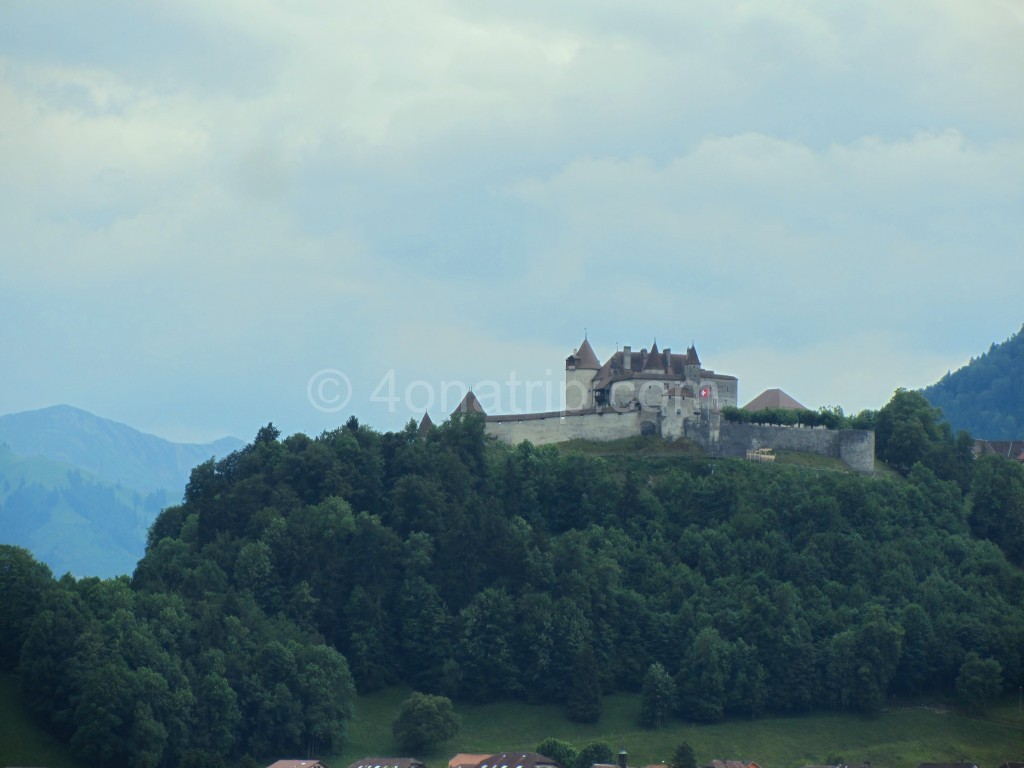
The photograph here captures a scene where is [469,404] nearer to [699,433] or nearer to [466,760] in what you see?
[699,433]

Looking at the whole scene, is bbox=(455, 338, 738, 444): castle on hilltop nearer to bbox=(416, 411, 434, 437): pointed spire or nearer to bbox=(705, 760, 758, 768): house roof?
bbox=(416, 411, 434, 437): pointed spire

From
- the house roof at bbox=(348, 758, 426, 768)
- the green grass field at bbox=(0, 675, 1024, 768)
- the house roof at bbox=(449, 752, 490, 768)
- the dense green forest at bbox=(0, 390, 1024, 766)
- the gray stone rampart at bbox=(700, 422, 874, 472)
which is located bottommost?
the house roof at bbox=(348, 758, 426, 768)

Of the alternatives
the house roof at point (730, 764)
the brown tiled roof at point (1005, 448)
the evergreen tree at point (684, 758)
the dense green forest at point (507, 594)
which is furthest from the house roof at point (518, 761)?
the brown tiled roof at point (1005, 448)

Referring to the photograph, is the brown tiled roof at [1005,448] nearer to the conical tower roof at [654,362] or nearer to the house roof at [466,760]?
the conical tower roof at [654,362]

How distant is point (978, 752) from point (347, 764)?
32.3 metres

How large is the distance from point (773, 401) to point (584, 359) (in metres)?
14.0

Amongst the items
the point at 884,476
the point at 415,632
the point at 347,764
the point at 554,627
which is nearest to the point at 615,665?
the point at 554,627

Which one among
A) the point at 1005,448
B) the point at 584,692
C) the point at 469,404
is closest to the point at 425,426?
the point at 469,404

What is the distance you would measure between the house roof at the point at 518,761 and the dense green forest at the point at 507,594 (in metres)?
9.45

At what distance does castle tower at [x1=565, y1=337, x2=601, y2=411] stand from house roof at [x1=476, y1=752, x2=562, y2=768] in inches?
1532

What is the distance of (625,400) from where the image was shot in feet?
391

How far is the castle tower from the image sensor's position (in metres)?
122

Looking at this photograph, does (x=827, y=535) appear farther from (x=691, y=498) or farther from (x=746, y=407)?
(x=746, y=407)

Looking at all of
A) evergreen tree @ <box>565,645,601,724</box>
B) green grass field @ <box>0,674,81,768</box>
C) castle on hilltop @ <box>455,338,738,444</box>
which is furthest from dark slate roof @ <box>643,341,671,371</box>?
green grass field @ <box>0,674,81,768</box>
